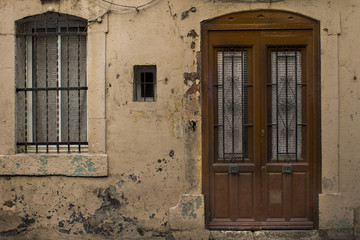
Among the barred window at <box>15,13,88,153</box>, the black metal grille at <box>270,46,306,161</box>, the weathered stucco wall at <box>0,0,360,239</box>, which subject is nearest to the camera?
the weathered stucco wall at <box>0,0,360,239</box>

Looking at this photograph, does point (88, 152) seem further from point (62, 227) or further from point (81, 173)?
point (62, 227)

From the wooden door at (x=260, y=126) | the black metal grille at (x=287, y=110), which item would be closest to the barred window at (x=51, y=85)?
the wooden door at (x=260, y=126)

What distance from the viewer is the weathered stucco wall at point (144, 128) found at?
4973 mm

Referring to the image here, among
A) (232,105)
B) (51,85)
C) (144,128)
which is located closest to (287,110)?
(232,105)

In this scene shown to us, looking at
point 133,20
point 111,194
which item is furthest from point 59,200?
point 133,20

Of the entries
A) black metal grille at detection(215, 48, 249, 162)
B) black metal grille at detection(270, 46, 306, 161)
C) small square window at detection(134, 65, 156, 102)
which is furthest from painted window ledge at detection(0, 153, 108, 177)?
black metal grille at detection(270, 46, 306, 161)

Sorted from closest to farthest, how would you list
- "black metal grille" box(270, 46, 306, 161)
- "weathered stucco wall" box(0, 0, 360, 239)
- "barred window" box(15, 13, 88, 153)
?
"weathered stucco wall" box(0, 0, 360, 239), "black metal grille" box(270, 46, 306, 161), "barred window" box(15, 13, 88, 153)

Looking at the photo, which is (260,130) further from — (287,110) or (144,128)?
(144,128)

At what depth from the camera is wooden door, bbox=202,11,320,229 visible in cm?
505

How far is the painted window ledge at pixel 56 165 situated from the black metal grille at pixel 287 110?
96.5 inches

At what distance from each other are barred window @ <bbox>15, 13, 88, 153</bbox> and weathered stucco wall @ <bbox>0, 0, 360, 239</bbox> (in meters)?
0.19

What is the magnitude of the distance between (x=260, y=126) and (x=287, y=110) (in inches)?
17.7

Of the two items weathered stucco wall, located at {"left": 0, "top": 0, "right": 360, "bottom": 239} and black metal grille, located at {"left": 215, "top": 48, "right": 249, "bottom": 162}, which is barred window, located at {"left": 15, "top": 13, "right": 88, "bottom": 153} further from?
black metal grille, located at {"left": 215, "top": 48, "right": 249, "bottom": 162}

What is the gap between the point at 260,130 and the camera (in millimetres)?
5055
